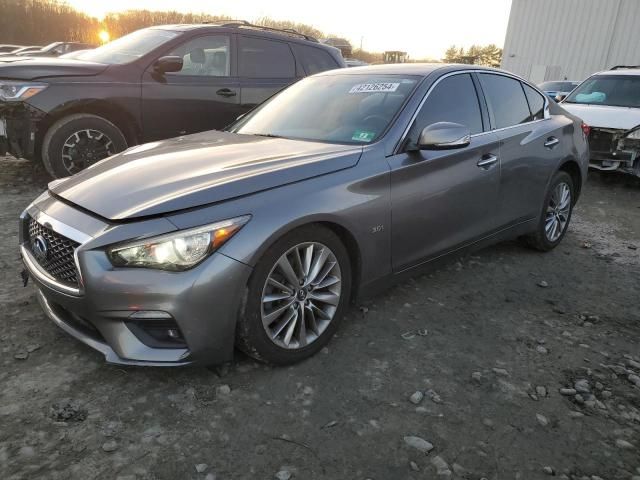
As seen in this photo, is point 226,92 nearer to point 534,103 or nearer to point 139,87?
point 139,87

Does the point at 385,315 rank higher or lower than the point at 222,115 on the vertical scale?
lower

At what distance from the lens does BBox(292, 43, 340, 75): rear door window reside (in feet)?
22.4

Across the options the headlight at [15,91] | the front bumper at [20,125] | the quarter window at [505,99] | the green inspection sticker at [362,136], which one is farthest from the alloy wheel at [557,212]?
the headlight at [15,91]

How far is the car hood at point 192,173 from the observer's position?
2447 mm

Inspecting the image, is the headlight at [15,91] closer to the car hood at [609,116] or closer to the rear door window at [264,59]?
the rear door window at [264,59]

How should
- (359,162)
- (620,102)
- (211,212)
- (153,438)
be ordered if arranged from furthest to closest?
(620,102) → (359,162) → (211,212) → (153,438)

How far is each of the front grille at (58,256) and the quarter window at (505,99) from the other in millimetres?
3023

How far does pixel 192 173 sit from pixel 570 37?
26.5 metres

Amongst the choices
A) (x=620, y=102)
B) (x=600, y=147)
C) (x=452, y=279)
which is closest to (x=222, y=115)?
(x=452, y=279)

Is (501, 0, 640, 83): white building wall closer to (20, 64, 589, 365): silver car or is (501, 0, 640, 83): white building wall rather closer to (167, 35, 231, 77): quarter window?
(167, 35, 231, 77): quarter window

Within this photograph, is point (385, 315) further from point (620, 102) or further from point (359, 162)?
point (620, 102)

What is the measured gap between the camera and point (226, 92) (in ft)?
20.3

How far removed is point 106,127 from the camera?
18.1 ft

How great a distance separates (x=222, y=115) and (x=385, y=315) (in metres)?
3.75
